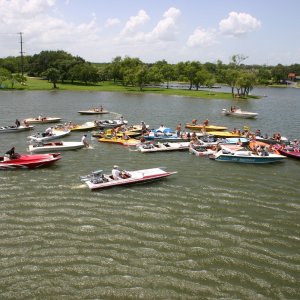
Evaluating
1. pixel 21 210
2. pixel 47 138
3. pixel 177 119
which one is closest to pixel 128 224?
pixel 21 210

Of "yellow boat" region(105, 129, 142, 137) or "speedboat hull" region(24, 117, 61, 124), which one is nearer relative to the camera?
"yellow boat" region(105, 129, 142, 137)

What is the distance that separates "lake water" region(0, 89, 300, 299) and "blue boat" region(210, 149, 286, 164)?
0.84 meters

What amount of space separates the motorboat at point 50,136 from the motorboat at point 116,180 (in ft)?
57.9

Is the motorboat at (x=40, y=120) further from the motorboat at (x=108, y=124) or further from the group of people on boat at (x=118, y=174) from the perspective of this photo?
the group of people on boat at (x=118, y=174)

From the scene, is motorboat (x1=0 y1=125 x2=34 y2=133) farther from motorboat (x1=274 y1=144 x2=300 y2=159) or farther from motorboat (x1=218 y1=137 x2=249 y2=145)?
motorboat (x1=274 y1=144 x2=300 y2=159)

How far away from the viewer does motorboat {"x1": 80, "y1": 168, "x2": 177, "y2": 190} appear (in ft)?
92.0

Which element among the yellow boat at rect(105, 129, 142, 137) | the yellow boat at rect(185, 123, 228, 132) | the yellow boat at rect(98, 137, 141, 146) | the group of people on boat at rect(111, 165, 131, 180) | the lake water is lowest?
the lake water

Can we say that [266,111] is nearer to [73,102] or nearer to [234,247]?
Result: [73,102]

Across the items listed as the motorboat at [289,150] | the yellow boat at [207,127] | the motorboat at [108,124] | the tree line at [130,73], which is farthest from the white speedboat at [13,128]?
the tree line at [130,73]

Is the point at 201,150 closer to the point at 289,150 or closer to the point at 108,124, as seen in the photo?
A: the point at 289,150

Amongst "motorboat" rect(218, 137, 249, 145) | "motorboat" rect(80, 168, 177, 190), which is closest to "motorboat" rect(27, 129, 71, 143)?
"motorboat" rect(80, 168, 177, 190)

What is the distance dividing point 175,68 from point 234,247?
139940mm

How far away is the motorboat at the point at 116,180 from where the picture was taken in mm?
28031

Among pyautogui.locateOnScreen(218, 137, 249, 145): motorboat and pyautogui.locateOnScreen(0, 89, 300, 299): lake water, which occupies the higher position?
pyautogui.locateOnScreen(218, 137, 249, 145): motorboat
